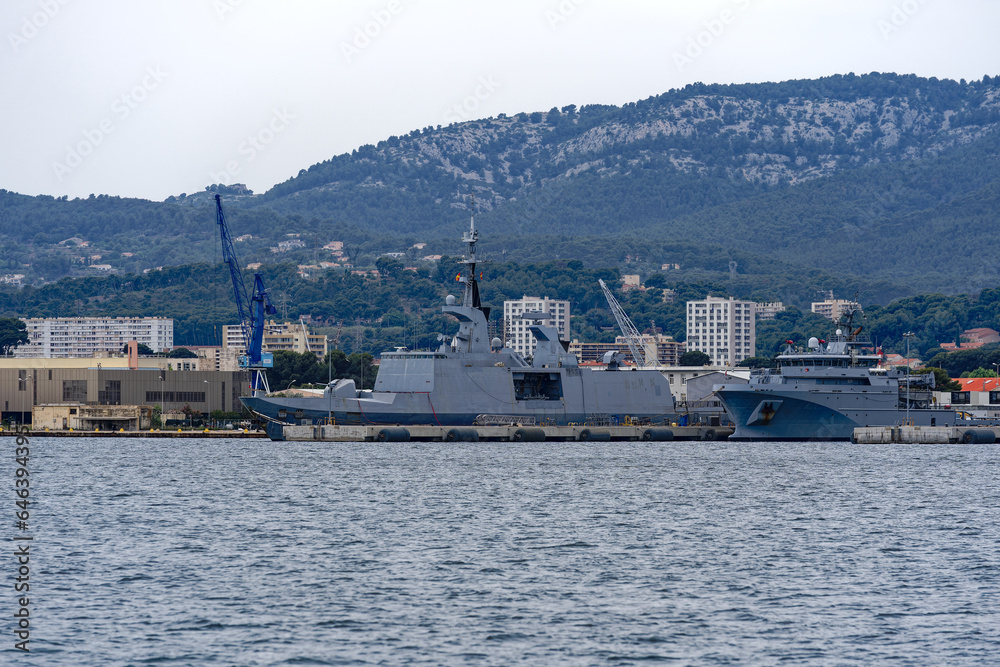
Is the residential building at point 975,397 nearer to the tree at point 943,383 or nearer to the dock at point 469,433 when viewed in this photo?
the tree at point 943,383

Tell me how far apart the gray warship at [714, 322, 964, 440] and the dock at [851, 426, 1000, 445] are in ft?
6.28

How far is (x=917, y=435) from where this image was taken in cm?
9344

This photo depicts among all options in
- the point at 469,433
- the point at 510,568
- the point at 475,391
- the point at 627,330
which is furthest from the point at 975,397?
the point at 510,568

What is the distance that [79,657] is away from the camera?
25.6 metres

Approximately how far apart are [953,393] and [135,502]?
9840 centimetres

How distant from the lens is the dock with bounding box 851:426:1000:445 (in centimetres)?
9275

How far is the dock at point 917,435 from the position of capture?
92.8 meters

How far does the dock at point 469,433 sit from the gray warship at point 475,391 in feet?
6.64

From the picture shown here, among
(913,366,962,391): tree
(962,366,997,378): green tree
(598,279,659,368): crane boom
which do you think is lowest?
(913,366,962,391): tree

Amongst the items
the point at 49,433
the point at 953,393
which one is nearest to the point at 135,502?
the point at 49,433

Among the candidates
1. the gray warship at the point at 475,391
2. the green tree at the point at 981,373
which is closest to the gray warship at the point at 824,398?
the gray warship at the point at 475,391

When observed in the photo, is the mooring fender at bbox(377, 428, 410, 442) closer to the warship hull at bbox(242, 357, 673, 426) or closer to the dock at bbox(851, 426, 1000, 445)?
the warship hull at bbox(242, 357, 673, 426)

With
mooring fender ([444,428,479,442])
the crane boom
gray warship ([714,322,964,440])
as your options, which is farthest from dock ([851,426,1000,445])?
the crane boom

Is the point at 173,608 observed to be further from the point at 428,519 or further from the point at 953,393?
the point at 953,393
